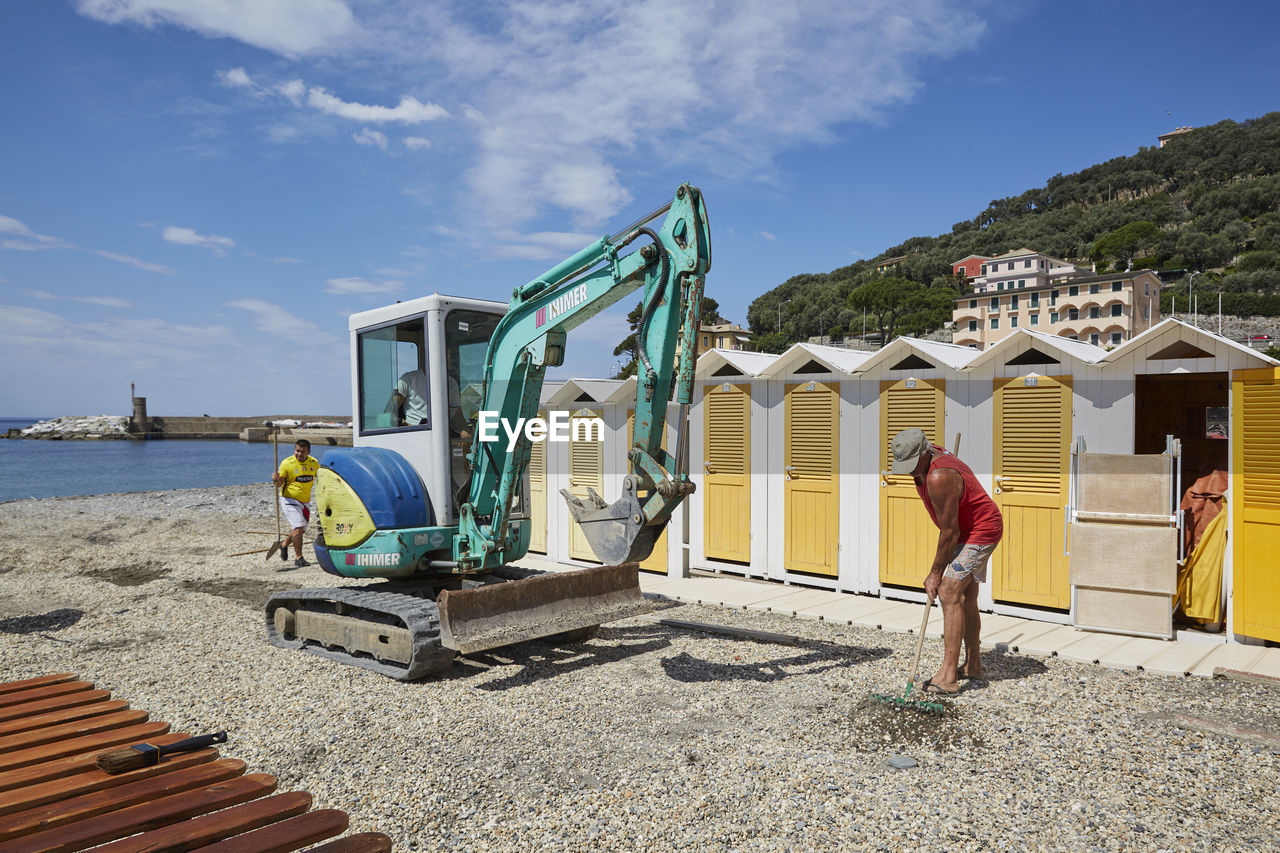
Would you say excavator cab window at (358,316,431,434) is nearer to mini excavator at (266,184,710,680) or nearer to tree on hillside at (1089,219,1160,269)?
mini excavator at (266,184,710,680)

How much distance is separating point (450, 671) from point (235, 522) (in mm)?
13060

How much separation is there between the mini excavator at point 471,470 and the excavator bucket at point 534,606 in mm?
12

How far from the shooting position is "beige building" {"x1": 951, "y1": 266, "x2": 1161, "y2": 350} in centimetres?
6284

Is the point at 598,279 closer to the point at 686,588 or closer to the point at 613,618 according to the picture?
the point at 613,618

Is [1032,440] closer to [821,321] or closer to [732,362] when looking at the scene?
[732,362]

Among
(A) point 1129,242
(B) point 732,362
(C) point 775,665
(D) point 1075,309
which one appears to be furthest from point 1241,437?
(A) point 1129,242

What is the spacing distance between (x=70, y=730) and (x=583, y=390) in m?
7.77

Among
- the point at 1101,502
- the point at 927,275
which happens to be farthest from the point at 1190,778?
the point at 927,275

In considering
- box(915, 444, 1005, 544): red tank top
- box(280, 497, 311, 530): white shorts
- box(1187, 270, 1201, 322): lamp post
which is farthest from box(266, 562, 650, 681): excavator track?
box(1187, 270, 1201, 322): lamp post

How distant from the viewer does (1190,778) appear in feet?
13.0

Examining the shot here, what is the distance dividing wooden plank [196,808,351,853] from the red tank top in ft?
13.5

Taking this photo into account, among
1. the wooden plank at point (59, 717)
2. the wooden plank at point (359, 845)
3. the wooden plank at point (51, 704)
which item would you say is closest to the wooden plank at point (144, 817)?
the wooden plank at point (359, 845)

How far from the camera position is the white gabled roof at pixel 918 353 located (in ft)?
Result: 25.9

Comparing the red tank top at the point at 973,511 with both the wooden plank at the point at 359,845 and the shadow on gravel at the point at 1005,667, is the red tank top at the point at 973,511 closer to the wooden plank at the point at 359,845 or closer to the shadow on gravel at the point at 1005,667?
the shadow on gravel at the point at 1005,667
